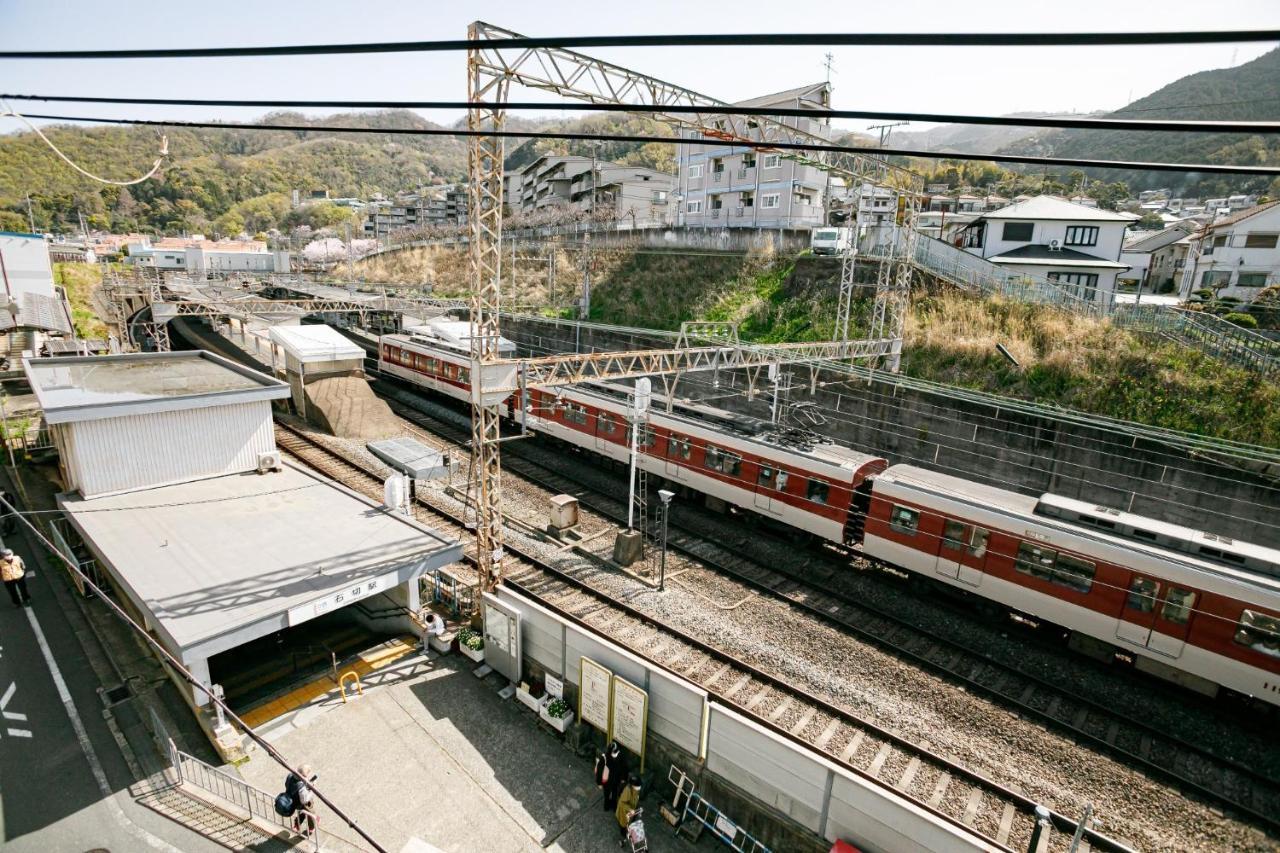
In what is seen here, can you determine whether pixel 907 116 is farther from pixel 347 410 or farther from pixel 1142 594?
pixel 347 410

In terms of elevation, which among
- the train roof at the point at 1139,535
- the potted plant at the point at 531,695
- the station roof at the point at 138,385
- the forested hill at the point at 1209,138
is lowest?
the potted plant at the point at 531,695

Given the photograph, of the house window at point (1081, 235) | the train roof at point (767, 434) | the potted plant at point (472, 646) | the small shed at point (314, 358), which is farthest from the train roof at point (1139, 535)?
the small shed at point (314, 358)

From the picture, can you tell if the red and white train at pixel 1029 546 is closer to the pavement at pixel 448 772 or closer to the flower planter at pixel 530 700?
the pavement at pixel 448 772

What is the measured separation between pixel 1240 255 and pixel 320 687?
40168 millimetres

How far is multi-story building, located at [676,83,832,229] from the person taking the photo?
125 ft

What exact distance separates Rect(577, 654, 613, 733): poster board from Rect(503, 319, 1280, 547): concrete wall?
15.1 m

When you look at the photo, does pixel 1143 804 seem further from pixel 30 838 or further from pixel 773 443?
pixel 30 838

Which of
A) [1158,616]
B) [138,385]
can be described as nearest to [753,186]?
[138,385]

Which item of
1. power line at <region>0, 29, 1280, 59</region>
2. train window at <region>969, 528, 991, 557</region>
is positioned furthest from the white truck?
power line at <region>0, 29, 1280, 59</region>

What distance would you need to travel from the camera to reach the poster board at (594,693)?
941 cm

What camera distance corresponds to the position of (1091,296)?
937 inches

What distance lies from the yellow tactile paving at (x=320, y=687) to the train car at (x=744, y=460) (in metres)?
8.42

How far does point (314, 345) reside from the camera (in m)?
25.4

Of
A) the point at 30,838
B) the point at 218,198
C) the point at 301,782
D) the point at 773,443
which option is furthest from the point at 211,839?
the point at 218,198
